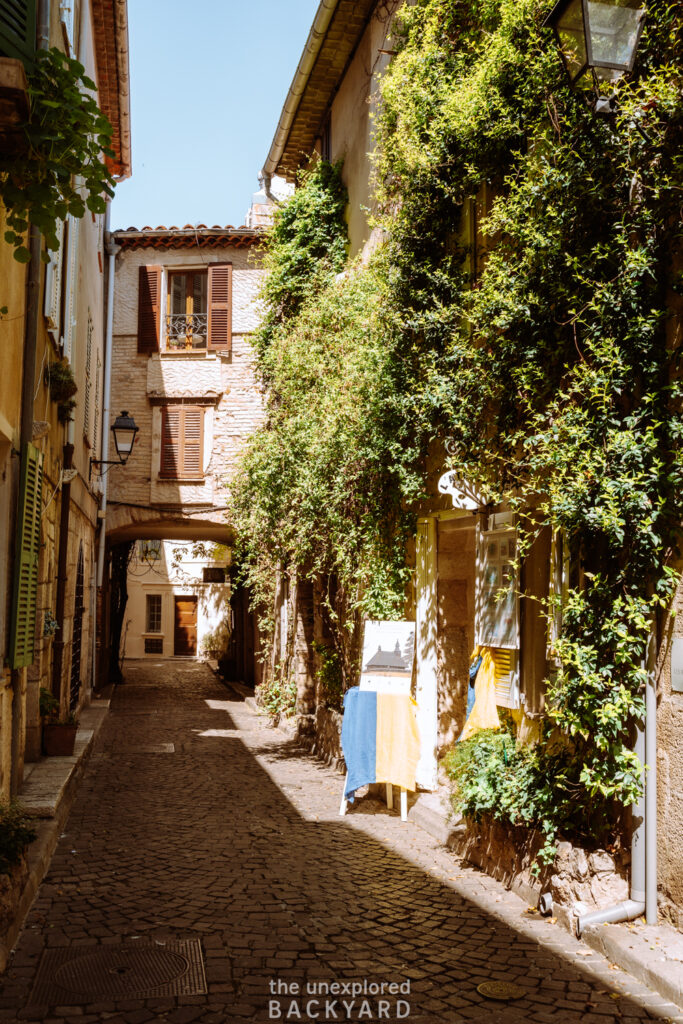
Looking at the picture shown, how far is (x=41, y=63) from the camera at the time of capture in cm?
476

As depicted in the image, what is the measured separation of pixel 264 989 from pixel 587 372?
3.69m

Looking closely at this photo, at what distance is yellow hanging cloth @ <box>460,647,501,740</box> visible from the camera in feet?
22.3

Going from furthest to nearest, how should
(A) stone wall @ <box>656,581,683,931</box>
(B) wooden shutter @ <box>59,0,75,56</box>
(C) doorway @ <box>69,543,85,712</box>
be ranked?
(C) doorway @ <box>69,543,85,712</box> < (B) wooden shutter @ <box>59,0,75,56</box> < (A) stone wall @ <box>656,581,683,931</box>

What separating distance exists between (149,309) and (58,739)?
11.2 meters

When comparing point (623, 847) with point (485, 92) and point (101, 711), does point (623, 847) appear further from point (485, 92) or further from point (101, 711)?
point (101, 711)

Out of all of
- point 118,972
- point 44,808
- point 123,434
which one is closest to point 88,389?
point 123,434

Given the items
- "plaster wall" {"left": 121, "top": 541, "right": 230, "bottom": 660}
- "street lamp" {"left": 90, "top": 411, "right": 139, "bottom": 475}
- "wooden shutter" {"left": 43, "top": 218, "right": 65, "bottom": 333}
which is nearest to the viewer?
"wooden shutter" {"left": 43, "top": 218, "right": 65, "bottom": 333}

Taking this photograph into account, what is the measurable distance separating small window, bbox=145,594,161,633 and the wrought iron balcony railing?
18207mm

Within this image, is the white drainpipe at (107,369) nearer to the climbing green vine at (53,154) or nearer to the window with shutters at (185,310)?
the window with shutters at (185,310)

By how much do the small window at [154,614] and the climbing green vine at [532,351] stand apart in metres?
26.0

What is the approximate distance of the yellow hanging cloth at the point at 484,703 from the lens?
22.3 ft

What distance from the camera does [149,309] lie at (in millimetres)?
18875

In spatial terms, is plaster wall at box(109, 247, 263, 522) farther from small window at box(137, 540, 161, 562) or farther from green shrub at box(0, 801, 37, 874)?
small window at box(137, 540, 161, 562)

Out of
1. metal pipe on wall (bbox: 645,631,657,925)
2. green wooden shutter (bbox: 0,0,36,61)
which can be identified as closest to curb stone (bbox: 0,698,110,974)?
metal pipe on wall (bbox: 645,631,657,925)
